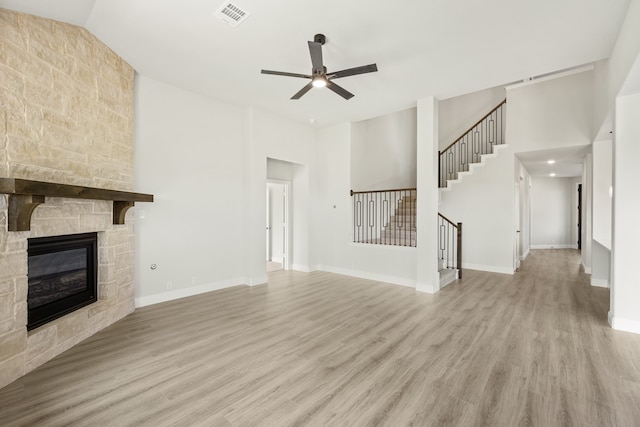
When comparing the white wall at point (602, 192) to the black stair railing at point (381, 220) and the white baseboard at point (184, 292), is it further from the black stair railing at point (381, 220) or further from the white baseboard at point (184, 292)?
the white baseboard at point (184, 292)

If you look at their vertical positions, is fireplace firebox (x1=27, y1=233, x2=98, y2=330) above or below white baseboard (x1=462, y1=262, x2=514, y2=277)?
above

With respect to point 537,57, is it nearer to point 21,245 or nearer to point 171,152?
point 171,152

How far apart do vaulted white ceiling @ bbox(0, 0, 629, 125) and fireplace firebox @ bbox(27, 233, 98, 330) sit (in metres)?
2.27

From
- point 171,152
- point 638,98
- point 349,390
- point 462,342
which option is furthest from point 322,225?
point 638,98

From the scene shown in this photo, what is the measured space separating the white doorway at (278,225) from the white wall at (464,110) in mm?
4956

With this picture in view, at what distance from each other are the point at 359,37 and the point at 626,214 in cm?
383

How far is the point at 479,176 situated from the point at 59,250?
8.05m

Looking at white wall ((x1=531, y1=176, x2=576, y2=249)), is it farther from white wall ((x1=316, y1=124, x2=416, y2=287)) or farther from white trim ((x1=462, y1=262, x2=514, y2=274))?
white wall ((x1=316, y1=124, x2=416, y2=287))

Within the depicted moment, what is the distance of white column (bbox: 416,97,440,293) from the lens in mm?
5219

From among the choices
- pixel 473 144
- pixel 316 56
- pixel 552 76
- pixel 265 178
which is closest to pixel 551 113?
pixel 552 76

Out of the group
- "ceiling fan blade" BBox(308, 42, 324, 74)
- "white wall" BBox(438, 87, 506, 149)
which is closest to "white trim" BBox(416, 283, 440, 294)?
"ceiling fan blade" BBox(308, 42, 324, 74)

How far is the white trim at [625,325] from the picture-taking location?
347cm

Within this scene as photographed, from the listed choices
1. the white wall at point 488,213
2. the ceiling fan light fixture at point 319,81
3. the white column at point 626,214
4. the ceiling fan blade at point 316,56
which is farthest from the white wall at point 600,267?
the ceiling fan blade at point 316,56

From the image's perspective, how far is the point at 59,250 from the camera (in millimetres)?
3178
